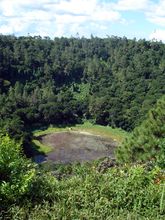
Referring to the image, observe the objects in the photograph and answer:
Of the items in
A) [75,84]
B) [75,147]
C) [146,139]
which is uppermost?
[146,139]

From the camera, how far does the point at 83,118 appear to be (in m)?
78.5

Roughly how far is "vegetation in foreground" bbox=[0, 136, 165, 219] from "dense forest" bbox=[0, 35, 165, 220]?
0.07ft

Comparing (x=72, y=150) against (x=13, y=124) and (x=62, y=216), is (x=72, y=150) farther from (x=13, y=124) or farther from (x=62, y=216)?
(x=62, y=216)

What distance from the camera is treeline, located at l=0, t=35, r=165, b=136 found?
7312 centimetres

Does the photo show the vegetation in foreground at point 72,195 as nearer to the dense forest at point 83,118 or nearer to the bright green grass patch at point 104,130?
the dense forest at point 83,118

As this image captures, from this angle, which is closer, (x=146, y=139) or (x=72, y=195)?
(x=72, y=195)

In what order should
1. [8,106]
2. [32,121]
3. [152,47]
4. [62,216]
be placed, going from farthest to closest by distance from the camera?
[152,47] → [32,121] → [8,106] → [62,216]

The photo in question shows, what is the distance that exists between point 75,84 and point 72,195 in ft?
278

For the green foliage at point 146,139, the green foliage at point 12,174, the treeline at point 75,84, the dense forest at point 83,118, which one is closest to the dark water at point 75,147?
the dense forest at point 83,118

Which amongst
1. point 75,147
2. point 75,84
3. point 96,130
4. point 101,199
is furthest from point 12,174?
point 75,84

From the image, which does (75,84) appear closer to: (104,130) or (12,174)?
(104,130)

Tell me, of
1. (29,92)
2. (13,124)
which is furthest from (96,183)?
(29,92)

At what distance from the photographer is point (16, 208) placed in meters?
9.67

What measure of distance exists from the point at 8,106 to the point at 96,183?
56993 mm
